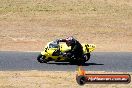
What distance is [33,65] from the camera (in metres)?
28.2

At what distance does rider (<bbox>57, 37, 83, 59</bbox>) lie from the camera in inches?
1115

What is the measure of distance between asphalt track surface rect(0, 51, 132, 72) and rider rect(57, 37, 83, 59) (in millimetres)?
539

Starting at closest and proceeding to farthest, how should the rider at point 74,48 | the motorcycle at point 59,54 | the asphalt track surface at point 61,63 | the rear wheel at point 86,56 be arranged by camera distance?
the asphalt track surface at point 61,63 < the rider at point 74,48 < the motorcycle at point 59,54 < the rear wheel at point 86,56

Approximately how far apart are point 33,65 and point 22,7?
18168 mm

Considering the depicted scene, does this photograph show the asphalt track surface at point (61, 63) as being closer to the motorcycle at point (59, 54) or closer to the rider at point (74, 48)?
the motorcycle at point (59, 54)

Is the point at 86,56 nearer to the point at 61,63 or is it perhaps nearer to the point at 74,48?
the point at 74,48

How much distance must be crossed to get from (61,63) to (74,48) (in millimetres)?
1221

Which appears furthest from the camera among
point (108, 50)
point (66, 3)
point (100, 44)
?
point (66, 3)

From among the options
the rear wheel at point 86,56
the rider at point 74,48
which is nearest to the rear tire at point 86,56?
the rear wheel at point 86,56

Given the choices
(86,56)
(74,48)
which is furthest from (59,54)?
(86,56)

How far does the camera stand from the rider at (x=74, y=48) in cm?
2833

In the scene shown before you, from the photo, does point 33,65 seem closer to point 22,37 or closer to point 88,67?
point 88,67

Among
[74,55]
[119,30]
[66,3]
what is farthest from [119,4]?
[74,55]

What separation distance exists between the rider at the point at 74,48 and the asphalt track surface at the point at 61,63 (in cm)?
54
